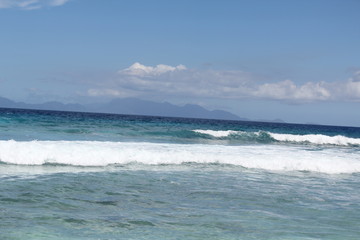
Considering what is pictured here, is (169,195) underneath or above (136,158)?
underneath

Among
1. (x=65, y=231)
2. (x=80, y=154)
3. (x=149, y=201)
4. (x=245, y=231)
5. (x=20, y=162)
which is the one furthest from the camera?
(x=80, y=154)

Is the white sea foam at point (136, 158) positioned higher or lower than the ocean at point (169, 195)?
higher

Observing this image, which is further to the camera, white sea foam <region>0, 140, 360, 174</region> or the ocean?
white sea foam <region>0, 140, 360, 174</region>

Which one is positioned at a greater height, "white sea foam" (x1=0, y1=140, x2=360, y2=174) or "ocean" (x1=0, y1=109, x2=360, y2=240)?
"white sea foam" (x1=0, y1=140, x2=360, y2=174)

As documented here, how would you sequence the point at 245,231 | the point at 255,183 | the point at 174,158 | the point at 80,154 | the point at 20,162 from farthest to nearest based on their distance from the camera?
the point at 174,158 → the point at 80,154 → the point at 20,162 → the point at 255,183 → the point at 245,231

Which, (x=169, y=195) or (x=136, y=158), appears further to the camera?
(x=136, y=158)

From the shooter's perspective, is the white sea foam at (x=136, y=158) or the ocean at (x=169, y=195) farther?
the white sea foam at (x=136, y=158)

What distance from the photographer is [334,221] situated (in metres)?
7.99

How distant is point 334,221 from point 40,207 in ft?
19.1

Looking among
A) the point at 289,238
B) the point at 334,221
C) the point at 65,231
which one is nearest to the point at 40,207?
the point at 65,231

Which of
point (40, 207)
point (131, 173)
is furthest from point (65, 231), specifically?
point (131, 173)

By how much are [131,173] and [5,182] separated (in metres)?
3.86

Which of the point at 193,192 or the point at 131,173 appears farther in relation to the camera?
the point at 131,173

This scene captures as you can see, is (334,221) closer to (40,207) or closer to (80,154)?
(40,207)
